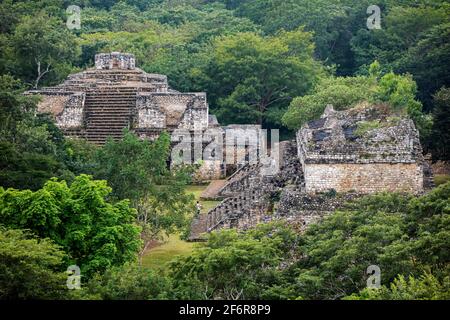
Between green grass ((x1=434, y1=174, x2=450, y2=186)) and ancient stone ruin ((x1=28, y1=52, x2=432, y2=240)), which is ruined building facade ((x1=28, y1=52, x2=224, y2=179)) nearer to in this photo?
ancient stone ruin ((x1=28, y1=52, x2=432, y2=240))

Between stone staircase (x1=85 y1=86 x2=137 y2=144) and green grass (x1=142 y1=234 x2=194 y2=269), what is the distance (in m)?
13.3

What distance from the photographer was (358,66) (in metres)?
75.6

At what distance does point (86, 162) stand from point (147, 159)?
3.56 meters

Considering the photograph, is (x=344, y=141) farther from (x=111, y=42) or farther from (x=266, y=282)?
(x=111, y=42)

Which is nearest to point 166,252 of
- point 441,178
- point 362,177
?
point 362,177

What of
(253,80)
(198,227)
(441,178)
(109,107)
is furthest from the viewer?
(253,80)

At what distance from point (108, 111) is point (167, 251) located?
56.7ft

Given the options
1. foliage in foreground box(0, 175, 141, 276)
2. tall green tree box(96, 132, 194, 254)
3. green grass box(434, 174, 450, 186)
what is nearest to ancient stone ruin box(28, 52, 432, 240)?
tall green tree box(96, 132, 194, 254)

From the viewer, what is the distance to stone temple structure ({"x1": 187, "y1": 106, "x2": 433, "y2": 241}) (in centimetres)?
3666

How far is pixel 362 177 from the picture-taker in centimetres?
3731

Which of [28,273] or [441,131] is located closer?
[28,273]

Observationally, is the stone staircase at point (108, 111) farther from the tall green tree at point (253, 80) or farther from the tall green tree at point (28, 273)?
the tall green tree at point (28, 273)

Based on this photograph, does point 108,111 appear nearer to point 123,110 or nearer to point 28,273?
point 123,110
